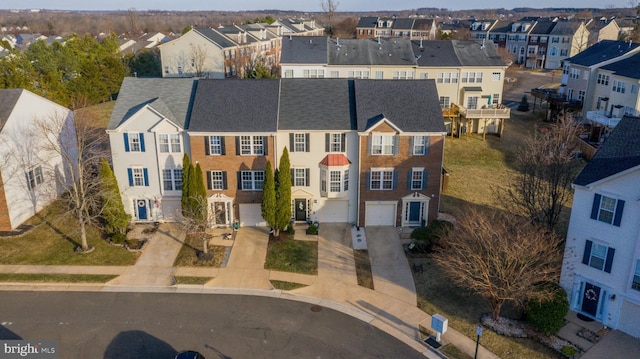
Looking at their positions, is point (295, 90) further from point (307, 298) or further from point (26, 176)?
point (26, 176)

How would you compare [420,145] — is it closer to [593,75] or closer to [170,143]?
[170,143]

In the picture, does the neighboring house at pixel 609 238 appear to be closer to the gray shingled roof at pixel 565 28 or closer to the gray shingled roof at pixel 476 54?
the gray shingled roof at pixel 476 54

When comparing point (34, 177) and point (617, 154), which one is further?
point (34, 177)

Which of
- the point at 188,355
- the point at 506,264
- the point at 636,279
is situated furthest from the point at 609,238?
the point at 188,355

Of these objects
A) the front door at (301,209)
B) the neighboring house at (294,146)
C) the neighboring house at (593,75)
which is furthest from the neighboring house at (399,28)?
the front door at (301,209)

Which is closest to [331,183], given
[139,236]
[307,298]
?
[307,298]

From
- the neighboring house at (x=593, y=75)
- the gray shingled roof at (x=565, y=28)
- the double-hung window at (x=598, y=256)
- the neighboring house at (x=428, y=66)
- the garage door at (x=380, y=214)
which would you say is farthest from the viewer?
the gray shingled roof at (x=565, y=28)

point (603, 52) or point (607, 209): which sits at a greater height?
point (603, 52)

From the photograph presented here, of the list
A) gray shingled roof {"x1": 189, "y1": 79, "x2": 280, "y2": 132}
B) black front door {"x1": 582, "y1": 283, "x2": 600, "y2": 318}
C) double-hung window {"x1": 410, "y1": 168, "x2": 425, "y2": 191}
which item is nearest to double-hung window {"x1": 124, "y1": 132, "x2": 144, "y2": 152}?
gray shingled roof {"x1": 189, "y1": 79, "x2": 280, "y2": 132}
